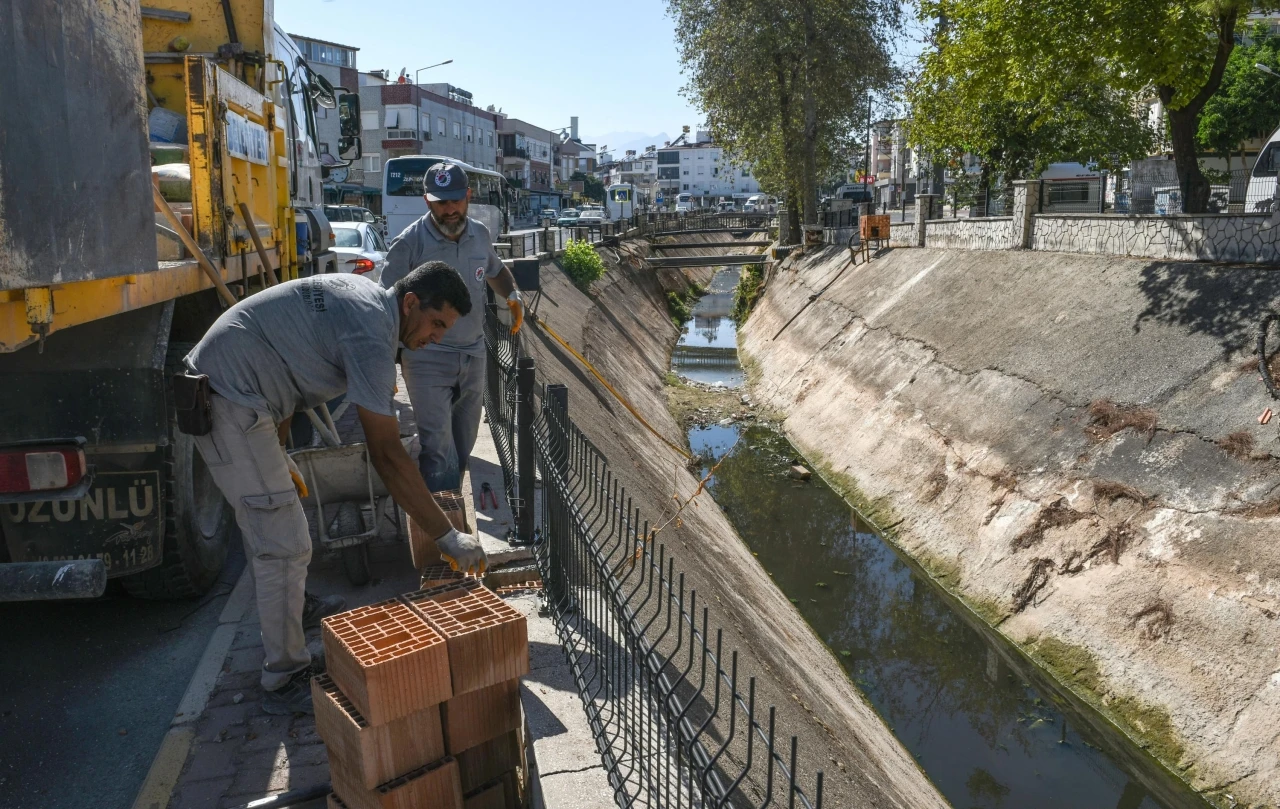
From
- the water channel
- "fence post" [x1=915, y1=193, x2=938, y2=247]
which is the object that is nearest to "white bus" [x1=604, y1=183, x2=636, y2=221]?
"fence post" [x1=915, y1=193, x2=938, y2=247]

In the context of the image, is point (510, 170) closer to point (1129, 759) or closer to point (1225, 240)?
point (1225, 240)

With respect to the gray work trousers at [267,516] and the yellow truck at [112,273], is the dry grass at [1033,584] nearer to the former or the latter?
the yellow truck at [112,273]

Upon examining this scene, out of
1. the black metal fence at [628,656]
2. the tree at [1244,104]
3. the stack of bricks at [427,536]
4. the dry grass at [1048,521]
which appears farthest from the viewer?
the tree at [1244,104]

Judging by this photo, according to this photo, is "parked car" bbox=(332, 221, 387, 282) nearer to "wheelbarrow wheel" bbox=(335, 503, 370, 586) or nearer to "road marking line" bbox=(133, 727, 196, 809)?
"wheelbarrow wheel" bbox=(335, 503, 370, 586)

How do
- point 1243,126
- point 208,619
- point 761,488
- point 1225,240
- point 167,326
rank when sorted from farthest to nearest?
point 1243,126 < point 761,488 < point 1225,240 < point 208,619 < point 167,326

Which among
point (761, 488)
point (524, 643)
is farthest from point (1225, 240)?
point (524, 643)

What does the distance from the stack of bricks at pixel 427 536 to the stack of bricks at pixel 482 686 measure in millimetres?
943

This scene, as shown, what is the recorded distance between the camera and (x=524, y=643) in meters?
3.47

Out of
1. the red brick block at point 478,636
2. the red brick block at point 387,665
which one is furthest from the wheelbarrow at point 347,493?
the red brick block at point 387,665

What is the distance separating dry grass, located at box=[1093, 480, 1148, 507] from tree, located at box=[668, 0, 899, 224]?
22.5 meters

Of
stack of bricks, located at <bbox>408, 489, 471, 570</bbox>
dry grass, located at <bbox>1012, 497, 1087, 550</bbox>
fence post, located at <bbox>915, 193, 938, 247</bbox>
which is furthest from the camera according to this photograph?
fence post, located at <bbox>915, 193, 938, 247</bbox>

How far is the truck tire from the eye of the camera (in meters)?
4.87

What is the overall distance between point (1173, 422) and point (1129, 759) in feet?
13.4

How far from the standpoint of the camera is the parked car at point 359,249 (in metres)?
13.0
